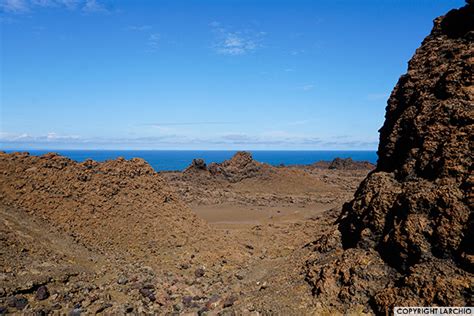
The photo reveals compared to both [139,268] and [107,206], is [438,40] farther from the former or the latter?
[107,206]

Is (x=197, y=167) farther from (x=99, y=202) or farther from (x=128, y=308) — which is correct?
(x=128, y=308)

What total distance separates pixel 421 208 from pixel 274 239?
26.0ft

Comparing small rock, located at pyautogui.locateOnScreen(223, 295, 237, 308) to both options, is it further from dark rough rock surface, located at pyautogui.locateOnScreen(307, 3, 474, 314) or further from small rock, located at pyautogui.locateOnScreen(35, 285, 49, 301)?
small rock, located at pyautogui.locateOnScreen(35, 285, 49, 301)

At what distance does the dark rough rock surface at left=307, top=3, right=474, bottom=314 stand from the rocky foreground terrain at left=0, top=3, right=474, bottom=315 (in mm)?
21

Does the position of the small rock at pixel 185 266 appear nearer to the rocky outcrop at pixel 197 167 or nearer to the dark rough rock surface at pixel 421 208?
the dark rough rock surface at pixel 421 208

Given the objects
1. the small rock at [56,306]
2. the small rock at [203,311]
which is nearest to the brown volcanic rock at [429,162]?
the small rock at [203,311]

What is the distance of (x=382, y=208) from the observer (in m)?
6.66

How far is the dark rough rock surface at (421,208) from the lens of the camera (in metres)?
5.19

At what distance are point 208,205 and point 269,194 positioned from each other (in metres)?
5.82

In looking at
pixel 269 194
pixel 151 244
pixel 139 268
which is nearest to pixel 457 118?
pixel 139 268

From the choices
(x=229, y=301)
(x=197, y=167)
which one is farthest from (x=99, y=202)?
(x=197, y=167)

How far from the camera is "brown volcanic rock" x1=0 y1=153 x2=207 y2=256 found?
10125 mm

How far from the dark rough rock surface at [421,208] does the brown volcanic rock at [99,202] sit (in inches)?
225

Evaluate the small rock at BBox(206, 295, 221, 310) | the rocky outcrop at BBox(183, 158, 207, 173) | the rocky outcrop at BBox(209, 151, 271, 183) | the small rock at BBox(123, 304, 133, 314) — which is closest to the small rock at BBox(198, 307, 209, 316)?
the small rock at BBox(206, 295, 221, 310)
